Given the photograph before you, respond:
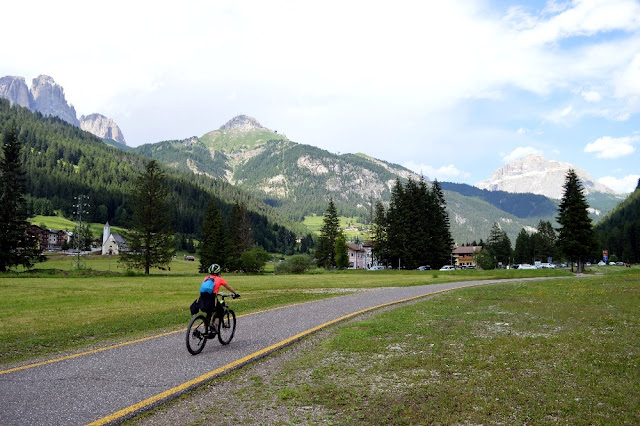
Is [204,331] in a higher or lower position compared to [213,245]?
lower

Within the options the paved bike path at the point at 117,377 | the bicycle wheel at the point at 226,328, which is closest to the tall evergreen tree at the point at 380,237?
the bicycle wheel at the point at 226,328

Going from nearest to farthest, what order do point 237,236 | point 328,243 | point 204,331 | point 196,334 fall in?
point 196,334
point 204,331
point 237,236
point 328,243

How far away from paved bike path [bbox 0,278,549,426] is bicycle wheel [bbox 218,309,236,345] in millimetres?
206

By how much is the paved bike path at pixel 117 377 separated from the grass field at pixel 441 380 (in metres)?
0.61

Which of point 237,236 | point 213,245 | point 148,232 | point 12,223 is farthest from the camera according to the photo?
point 237,236

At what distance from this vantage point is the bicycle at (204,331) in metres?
10.1

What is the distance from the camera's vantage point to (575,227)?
68.0 meters

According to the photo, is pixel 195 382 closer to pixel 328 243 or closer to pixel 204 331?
pixel 204 331

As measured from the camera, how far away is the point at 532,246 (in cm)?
14112

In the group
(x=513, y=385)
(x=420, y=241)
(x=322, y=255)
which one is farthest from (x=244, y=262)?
(x=513, y=385)

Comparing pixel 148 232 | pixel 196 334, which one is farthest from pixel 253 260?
pixel 196 334

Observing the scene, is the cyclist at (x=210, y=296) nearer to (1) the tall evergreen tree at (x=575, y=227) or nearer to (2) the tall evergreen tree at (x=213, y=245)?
(2) the tall evergreen tree at (x=213, y=245)

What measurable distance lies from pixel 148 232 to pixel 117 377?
57.5 meters

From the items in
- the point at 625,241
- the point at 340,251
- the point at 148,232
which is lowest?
the point at 340,251
